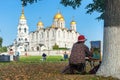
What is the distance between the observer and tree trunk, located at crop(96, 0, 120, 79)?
11656mm

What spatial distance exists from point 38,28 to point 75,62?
153 m

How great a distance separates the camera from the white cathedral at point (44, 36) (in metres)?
156

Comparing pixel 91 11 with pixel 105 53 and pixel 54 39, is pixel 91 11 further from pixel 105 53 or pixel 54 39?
pixel 54 39

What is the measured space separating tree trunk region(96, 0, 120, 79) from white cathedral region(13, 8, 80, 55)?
461ft

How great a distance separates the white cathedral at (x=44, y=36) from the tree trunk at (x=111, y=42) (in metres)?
141

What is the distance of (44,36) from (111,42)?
150 meters

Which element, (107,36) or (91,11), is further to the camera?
(91,11)

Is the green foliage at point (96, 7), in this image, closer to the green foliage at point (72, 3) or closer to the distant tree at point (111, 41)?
the green foliage at point (72, 3)

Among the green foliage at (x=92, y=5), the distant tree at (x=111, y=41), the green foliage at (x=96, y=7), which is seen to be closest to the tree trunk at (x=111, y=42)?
the distant tree at (x=111, y=41)

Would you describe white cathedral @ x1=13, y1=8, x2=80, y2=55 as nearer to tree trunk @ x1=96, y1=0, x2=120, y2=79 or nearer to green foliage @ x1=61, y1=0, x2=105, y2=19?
green foliage @ x1=61, y1=0, x2=105, y2=19

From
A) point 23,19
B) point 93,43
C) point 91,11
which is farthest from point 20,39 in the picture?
point 93,43

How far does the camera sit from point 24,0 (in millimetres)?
18688

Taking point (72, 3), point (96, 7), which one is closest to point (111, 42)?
point (72, 3)

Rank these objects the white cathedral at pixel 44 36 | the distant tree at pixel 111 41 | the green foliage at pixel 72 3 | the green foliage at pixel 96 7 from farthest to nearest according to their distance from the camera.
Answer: the white cathedral at pixel 44 36
the green foliage at pixel 96 7
the green foliage at pixel 72 3
the distant tree at pixel 111 41
